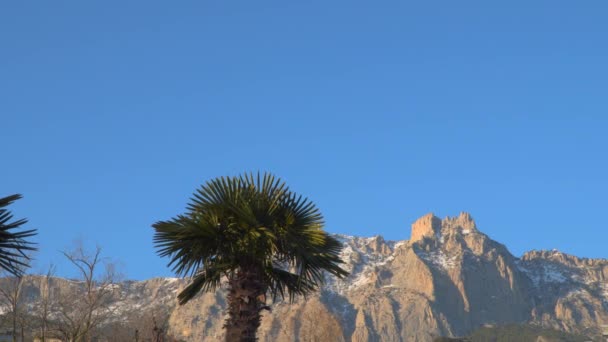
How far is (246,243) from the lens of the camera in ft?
75.5

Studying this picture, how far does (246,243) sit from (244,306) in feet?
6.19

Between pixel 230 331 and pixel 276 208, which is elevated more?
pixel 276 208

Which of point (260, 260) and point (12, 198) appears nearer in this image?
point (12, 198)

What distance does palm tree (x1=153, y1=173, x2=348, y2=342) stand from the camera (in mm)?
22781

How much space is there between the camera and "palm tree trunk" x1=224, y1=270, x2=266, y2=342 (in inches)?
874

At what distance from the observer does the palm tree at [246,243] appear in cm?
2278

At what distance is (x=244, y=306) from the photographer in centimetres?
2245

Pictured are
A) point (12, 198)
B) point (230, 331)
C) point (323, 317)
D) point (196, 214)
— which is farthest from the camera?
point (323, 317)

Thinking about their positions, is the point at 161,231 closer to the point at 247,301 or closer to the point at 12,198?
the point at 247,301

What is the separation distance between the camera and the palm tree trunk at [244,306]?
874 inches

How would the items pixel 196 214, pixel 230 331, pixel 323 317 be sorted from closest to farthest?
pixel 230 331
pixel 196 214
pixel 323 317

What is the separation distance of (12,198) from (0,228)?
1.32 m

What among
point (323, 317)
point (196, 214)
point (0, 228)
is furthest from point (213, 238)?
point (323, 317)

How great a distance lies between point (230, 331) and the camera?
73.4ft
